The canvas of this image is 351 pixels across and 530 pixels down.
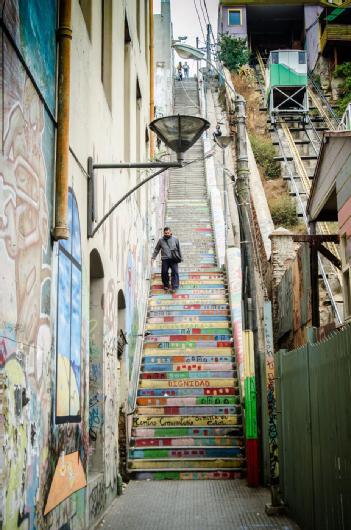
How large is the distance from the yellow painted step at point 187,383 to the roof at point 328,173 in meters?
3.91

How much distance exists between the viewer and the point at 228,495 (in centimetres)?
1047

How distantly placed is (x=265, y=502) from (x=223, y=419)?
3540mm

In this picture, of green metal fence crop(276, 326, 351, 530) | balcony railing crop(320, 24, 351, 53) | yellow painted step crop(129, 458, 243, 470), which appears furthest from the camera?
balcony railing crop(320, 24, 351, 53)

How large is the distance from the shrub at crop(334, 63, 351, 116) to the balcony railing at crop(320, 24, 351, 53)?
5.34ft

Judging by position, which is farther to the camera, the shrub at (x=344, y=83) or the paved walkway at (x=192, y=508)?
the shrub at (x=344, y=83)

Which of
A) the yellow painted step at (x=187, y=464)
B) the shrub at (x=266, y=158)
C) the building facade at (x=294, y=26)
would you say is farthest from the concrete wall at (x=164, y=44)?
the yellow painted step at (x=187, y=464)

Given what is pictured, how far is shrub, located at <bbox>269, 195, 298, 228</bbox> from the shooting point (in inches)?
998

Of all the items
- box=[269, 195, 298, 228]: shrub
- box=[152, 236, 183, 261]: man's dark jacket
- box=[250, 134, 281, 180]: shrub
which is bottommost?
box=[152, 236, 183, 261]: man's dark jacket

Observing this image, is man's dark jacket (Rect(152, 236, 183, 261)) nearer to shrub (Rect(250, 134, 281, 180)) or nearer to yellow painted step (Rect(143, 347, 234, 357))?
yellow painted step (Rect(143, 347, 234, 357))

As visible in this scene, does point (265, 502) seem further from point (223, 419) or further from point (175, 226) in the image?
point (175, 226)

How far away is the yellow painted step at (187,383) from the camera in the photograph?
14156 mm

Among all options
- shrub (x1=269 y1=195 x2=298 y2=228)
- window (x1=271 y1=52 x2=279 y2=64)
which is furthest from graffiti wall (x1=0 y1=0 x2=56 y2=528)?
window (x1=271 y1=52 x2=279 y2=64)

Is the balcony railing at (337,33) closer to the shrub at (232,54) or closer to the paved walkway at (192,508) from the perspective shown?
the shrub at (232,54)

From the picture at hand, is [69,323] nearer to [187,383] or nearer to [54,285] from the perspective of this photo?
[54,285]
